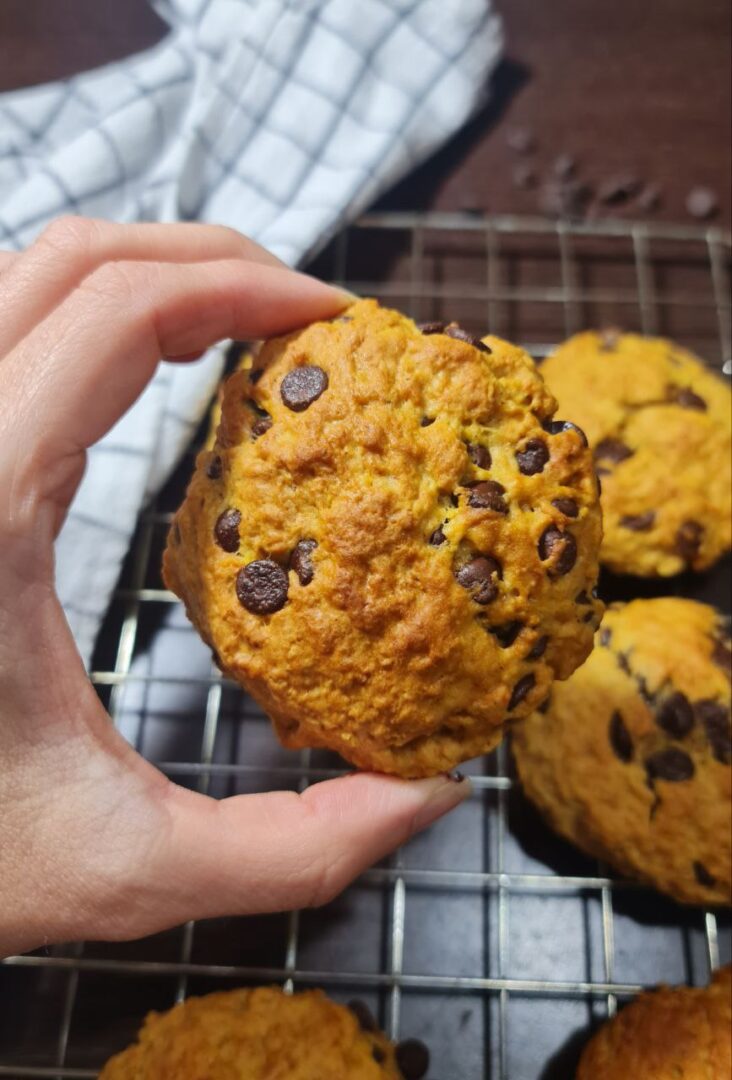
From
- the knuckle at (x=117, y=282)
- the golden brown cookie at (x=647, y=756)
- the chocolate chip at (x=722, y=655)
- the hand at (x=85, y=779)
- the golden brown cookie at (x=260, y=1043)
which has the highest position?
the knuckle at (x=117, y=282)

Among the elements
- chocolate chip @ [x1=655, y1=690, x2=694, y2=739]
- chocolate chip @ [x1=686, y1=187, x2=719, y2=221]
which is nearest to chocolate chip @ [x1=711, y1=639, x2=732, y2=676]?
chocolate chip @ [x1=655, y1=690, x2=694, y2=739]

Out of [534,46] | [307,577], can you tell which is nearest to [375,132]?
[534,46]

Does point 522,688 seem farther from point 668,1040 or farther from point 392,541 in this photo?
point 668,1040

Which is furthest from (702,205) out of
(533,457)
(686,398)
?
(533,457)

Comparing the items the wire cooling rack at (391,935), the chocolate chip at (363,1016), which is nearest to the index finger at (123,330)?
the wire cooling rack at (391,935)

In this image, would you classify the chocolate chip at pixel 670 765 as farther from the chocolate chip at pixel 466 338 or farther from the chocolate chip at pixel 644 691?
the chocolate chip at pixel 466 338
